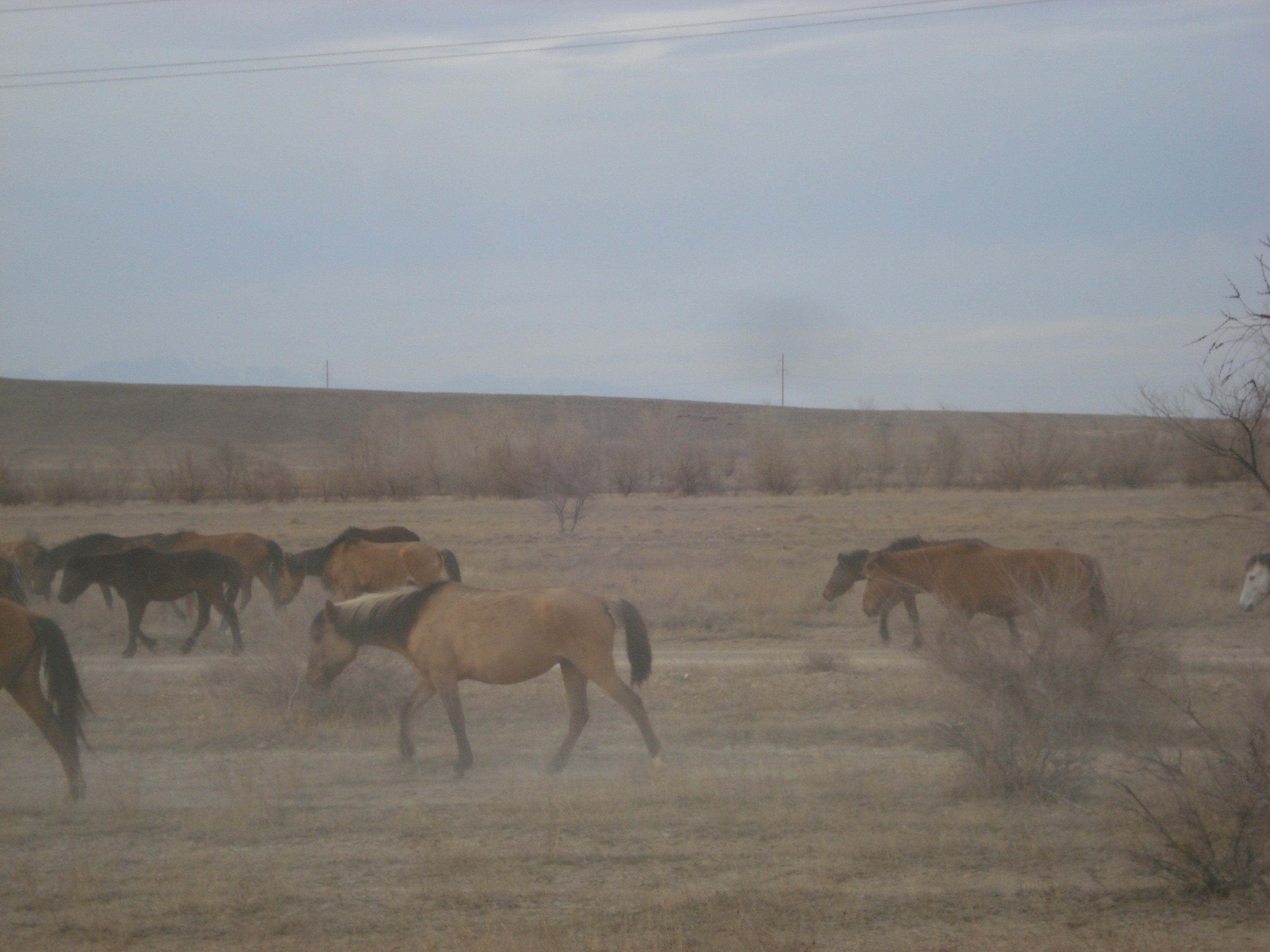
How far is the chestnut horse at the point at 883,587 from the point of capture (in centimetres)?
1150

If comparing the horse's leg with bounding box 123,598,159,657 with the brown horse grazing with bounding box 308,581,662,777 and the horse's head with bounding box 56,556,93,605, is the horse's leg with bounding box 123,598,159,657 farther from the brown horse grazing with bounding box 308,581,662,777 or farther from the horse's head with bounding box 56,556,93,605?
the brown horse grazing with bounding box 308,581,662,777

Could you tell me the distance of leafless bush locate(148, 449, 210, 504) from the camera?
4194 cm

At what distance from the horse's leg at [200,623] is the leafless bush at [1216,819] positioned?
10.7m

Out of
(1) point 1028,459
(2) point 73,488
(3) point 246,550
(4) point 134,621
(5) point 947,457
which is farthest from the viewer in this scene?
(5) point 947,457

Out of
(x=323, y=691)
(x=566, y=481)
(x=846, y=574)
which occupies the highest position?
(x=566, y=481)

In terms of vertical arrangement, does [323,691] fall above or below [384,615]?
below

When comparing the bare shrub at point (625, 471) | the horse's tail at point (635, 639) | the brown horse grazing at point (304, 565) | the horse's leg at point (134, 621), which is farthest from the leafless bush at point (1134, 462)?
the horse's tail at point (635, 639)

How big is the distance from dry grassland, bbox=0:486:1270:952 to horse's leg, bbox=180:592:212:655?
0.74 ft

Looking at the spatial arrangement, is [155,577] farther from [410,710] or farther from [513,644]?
[513,644]

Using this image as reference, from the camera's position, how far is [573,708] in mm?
6973

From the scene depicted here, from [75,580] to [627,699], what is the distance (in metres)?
8.76

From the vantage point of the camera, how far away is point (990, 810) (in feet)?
19.3

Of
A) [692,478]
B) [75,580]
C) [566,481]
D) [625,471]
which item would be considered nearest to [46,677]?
[75,580]

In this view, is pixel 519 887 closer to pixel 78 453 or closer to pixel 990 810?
pixel 990 810
